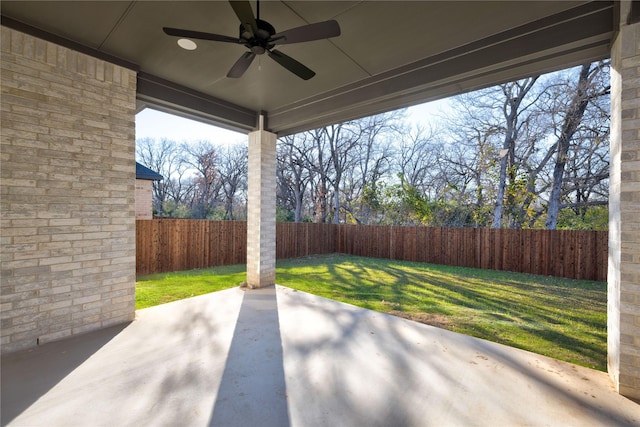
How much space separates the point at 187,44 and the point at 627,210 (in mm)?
4233

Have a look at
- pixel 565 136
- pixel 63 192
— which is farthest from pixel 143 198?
pixel 565 136

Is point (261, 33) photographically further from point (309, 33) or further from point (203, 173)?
point (203, 173)

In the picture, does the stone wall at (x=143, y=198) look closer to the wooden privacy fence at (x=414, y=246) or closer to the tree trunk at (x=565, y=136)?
the wooden privacy fence at (x=414, y=246)

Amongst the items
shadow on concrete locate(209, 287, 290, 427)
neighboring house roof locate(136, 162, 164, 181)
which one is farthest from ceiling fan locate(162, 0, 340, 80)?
neighboring house roof locate(136, 162, 164, 181)

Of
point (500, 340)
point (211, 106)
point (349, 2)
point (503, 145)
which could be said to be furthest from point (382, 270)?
point (503, 145)

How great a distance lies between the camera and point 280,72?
3492 millimetres

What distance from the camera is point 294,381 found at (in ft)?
7.32

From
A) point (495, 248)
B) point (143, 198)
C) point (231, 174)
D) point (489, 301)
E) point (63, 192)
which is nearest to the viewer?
point (63, 192)

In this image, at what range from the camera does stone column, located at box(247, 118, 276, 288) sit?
4992 millimetres

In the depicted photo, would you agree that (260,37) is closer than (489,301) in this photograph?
Yes

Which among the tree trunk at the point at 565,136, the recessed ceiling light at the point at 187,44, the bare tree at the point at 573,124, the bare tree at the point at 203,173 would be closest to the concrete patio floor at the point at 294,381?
the recessed ceiling light at the point at 187,44

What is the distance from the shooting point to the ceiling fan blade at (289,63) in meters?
2.47

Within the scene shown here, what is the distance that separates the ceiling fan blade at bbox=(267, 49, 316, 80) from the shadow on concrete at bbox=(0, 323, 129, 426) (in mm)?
3221

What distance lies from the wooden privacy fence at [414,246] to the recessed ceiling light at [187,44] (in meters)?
5.30
